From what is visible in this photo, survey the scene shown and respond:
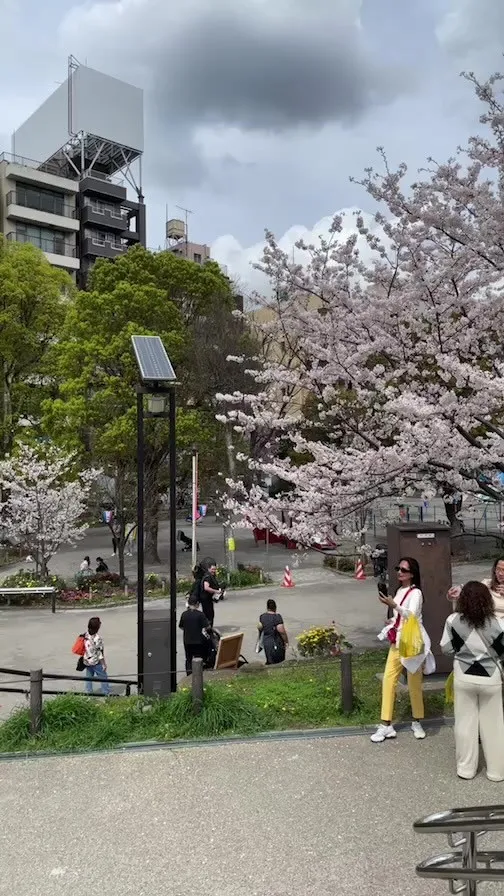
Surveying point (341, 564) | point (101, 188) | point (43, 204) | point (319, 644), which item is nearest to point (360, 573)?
point (341, 564)

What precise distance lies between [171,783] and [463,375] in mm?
5010

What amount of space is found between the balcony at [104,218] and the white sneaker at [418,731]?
50.6m

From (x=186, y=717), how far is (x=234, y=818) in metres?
1.83

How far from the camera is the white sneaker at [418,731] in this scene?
237 inches

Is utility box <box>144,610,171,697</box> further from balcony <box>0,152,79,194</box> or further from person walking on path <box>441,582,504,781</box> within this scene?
balcony <box>0,152,79,194</box>

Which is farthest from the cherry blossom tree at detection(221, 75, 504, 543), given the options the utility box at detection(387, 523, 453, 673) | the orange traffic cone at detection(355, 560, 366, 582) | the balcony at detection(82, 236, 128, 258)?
the balcony at detection(82, 236, 128, 258)

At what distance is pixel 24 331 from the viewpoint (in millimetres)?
26359

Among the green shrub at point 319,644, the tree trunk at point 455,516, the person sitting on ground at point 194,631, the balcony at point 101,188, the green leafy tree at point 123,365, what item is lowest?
the green shrub at point 319,644

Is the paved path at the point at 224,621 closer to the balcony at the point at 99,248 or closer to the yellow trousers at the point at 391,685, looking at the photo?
the yellow trousers at the point at 391,685

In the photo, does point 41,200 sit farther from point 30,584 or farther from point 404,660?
point 404,660

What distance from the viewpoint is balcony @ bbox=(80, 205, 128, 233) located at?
166 feet

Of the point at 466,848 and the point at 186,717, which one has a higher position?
the point at 466,848

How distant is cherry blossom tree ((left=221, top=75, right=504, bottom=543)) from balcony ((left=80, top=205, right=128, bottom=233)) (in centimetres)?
4505

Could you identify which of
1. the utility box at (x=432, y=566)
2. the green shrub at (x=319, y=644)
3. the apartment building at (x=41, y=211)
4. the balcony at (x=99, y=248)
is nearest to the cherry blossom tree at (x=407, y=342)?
the utility box at (x=432, y=566)
